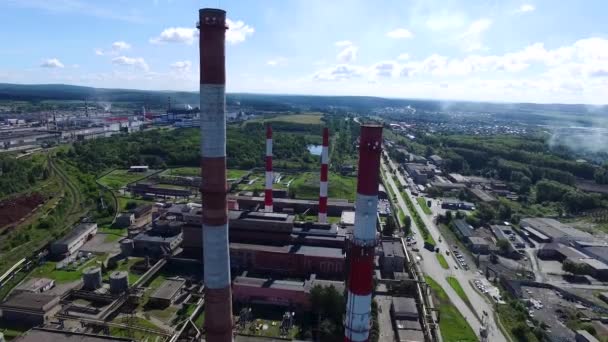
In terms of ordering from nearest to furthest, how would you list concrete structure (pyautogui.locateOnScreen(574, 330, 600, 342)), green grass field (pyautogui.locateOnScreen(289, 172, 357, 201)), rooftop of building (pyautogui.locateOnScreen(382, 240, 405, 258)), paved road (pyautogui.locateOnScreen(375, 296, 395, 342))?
1. concrete structure (pyautogui.locateOnScreen(574, 330, 600, 342))
2. paved road (pyautogui.locateOnScreen(375, 296, 395, 342))
3. rooftop of building (pyautogui.locateOnScreen(382, 240, 405, 258))
4. green grass field (pyautogui.locateOnScreen(289, 172, 357, 201))

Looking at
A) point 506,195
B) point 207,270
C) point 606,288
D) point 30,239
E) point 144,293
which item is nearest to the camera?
point 207,270

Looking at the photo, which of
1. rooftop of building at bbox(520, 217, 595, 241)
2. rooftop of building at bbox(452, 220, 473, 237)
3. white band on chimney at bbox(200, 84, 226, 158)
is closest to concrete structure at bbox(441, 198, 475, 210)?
rooftop of building at bbox(452, 220, 473, 237)

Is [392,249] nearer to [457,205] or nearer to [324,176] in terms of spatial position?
[324,176]

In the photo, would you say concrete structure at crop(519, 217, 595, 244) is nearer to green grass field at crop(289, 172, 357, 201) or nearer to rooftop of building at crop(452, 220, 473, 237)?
rooftop of building at crop(452, 220, 473, 237)

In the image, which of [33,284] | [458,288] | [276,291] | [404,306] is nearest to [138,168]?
[33,284]

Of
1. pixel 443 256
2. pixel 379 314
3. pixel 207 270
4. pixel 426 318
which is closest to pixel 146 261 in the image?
pixel 207 270

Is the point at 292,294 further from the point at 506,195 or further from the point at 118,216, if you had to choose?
the point at 506,195
